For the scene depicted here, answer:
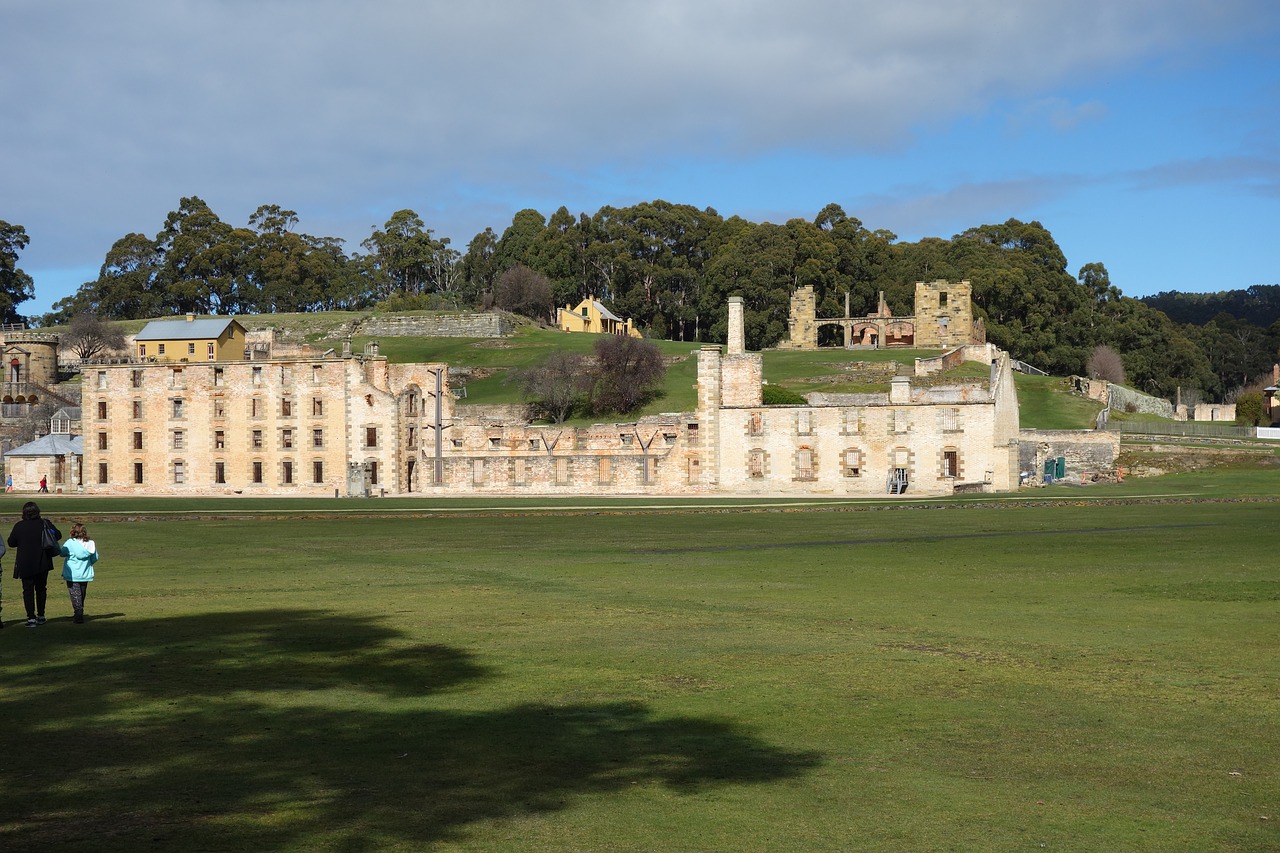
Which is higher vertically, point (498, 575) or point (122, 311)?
point (122, 311)

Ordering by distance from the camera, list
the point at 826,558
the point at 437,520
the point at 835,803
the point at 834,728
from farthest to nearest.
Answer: the point at 437,520 < the point at 826,558 < the point at 834,728 < the point at 835,803

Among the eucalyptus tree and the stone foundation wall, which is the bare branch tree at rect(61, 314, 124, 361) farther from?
the stone foundation wall

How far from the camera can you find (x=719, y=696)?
13.8 metres

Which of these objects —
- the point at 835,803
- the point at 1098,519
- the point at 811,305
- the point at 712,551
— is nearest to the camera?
the point at 835,803

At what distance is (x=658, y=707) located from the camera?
43.4ft

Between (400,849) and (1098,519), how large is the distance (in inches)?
1390

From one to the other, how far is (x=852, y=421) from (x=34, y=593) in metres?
55.0

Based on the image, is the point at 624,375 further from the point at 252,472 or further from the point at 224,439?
the point at 224,439

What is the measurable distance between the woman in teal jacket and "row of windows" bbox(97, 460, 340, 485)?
63751mm

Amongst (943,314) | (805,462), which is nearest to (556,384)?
(805,462)

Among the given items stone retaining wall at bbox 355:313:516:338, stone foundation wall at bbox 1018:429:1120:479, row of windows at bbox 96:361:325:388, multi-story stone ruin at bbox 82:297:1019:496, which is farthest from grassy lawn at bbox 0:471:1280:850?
stone retaining wall at bbox 355:313:516:338

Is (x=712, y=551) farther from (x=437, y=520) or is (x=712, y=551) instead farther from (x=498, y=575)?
(x=437, y=520)

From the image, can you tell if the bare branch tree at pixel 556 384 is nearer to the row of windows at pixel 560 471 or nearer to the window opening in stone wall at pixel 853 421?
the row of windows at pixel 560 471

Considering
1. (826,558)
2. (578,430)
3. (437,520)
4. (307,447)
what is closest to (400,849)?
(826,558)
